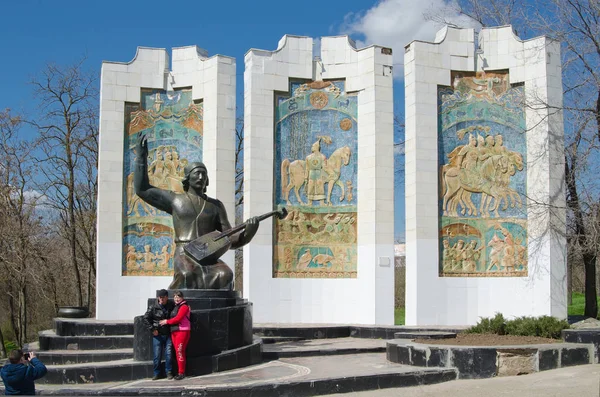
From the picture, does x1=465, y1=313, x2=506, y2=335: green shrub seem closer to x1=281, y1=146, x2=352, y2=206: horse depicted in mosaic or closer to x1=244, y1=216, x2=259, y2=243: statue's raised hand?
x1=244, y1=216, x2=259, y2=243: statue's raised hand

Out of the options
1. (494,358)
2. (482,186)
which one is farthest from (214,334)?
(482,186)

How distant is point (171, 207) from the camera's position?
13.1 meters

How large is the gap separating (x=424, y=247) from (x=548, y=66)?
603 centimetres

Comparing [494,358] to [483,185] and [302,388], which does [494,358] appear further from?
[483,185]

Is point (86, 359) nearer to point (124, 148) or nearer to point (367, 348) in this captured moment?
point (367, 348)

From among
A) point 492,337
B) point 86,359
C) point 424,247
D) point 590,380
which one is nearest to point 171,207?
point 86,359

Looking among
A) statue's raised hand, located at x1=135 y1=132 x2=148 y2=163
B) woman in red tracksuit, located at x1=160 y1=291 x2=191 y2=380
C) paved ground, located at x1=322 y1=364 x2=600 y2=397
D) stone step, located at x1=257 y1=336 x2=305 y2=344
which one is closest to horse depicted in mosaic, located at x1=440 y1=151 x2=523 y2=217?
stone step, located at x1=257 y1=336 x2=305 y2=344

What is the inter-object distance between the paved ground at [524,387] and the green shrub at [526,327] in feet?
5.22

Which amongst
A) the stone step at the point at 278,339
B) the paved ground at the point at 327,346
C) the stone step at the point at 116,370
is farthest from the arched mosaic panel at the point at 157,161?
the stone step at the point at 116,370

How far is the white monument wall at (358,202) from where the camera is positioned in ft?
63.8

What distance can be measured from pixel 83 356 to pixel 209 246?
2.99m

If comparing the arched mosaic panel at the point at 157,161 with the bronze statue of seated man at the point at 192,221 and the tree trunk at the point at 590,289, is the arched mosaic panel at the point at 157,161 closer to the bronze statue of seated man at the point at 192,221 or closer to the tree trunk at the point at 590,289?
the bronze statue of seated man at the point at 192,221

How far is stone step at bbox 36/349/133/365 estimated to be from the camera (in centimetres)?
1247

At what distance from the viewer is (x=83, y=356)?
12953 millimetres
